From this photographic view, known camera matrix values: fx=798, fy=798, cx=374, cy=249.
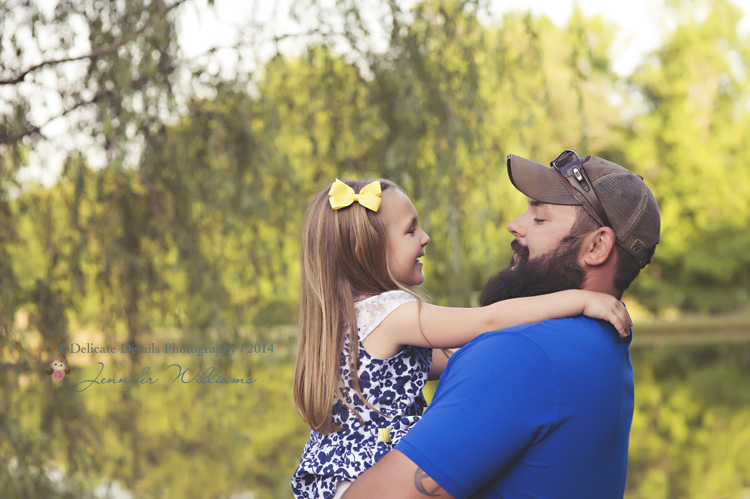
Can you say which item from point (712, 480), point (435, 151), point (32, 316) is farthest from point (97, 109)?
point (712, 480)

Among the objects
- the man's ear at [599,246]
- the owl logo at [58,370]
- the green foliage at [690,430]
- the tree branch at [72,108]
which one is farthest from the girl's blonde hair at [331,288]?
the green foliage at [690,430]

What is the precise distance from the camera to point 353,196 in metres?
1.87

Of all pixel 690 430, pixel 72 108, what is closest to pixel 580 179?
pixel 72 108

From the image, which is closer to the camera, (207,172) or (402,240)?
(402,240)

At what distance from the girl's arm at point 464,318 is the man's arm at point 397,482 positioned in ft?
1.23

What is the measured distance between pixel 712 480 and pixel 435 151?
4871mm

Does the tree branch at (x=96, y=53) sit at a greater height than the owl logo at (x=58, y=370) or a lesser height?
greater

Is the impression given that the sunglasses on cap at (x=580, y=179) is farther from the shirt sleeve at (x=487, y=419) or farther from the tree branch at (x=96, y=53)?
the tree branch at (x=96, y=53)

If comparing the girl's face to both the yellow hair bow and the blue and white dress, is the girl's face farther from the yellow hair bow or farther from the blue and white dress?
the blue and white dress

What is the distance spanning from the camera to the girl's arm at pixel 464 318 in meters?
1.39

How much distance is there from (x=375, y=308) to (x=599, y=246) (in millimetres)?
510

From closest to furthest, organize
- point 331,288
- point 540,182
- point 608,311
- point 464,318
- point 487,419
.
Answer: point 487,419 < point 608,311 < point 540,182 < point 464,318 < point 331,288

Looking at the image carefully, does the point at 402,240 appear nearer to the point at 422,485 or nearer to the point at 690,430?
the point at 422,485

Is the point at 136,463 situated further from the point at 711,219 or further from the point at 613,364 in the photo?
the point at 711,219
